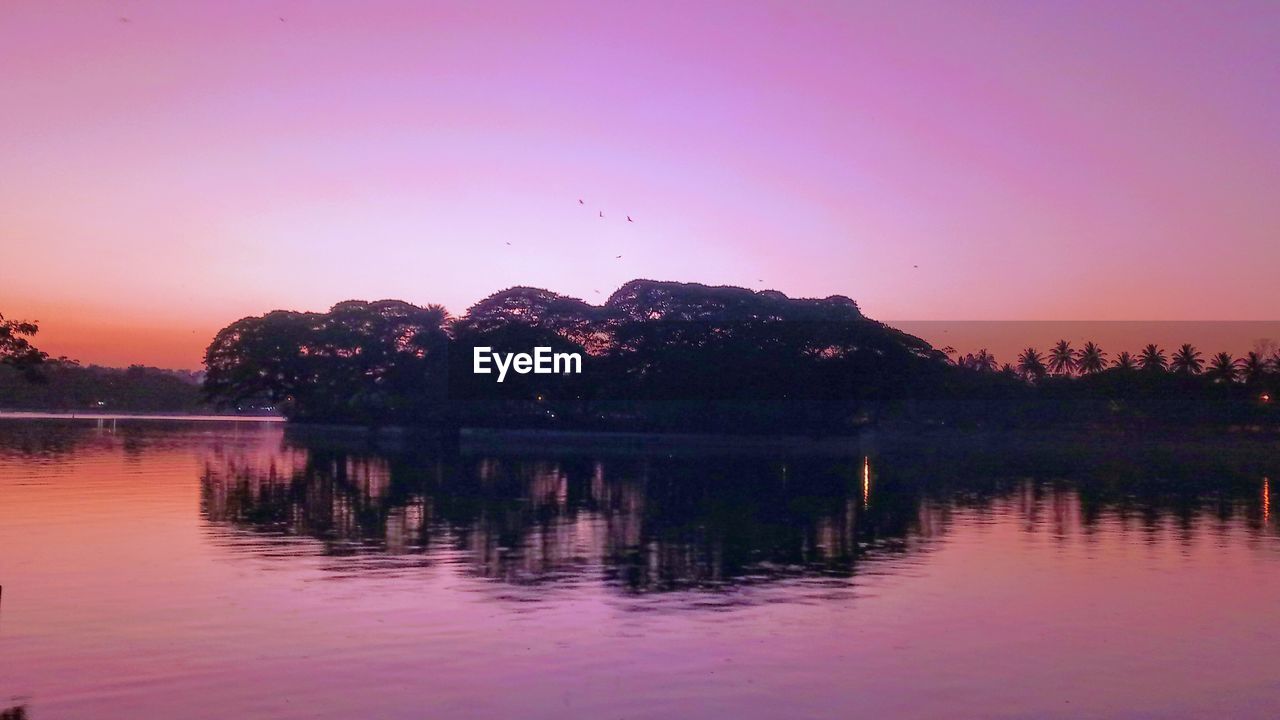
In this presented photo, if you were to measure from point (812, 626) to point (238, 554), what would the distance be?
10059 millimetres

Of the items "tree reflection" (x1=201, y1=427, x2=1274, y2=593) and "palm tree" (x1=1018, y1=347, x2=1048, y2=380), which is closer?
"tree reflection" (x1=201, y1=427, x2=1274, y2=593)

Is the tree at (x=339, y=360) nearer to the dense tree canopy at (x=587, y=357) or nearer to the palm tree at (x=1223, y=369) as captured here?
the dense tree canopy at (x=587, y=357)

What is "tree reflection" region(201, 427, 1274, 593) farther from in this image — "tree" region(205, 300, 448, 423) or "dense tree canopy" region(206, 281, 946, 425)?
"tree" region(205, 300, 448, 423)

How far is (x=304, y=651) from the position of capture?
1191 cm

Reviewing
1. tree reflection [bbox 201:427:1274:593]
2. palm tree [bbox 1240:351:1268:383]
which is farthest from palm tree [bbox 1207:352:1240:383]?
tree reflection [bbox 201:427:1274:593]

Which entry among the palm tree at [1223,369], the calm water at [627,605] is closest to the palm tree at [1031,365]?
the palm tree at [1223,369]

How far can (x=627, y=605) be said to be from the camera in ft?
49.0

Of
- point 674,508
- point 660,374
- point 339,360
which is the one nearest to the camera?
point 674,508

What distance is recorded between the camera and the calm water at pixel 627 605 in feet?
34.2

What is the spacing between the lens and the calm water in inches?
411

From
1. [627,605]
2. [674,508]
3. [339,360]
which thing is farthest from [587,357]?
[627,605]

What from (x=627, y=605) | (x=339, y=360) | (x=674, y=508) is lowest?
(x=674, y=508)

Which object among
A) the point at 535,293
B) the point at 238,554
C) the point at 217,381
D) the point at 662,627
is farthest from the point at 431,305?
the point at 662,627

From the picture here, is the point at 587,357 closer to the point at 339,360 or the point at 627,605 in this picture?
the point at 339,360
